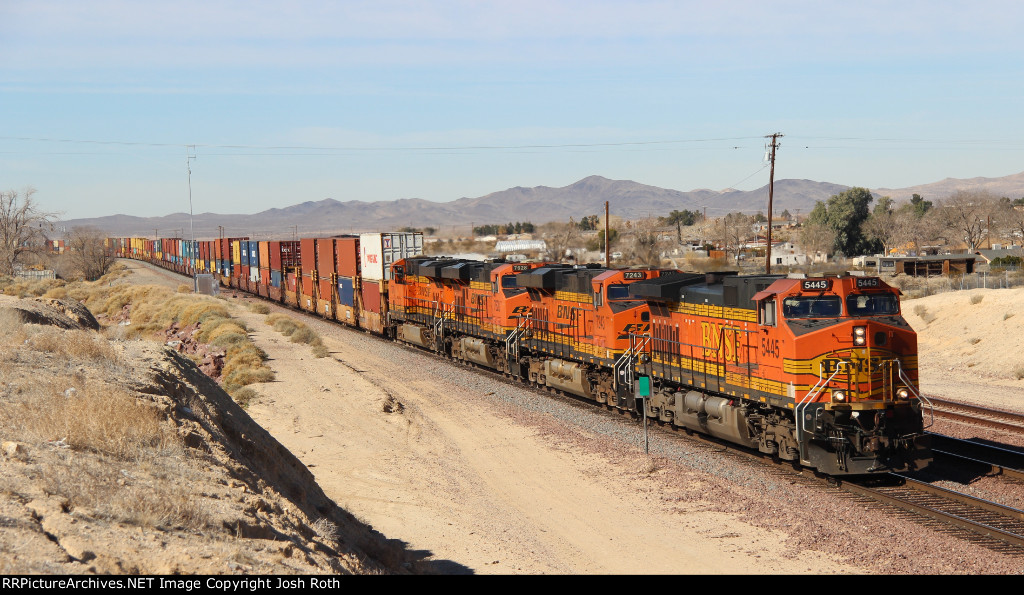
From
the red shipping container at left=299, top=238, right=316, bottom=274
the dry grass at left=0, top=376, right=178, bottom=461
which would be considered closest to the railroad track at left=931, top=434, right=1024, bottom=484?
the dry grass at left=0, top=376, right=178, bottom=461

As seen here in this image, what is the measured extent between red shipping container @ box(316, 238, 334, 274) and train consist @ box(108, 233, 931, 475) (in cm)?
1389

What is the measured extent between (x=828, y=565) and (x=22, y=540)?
9.96 m

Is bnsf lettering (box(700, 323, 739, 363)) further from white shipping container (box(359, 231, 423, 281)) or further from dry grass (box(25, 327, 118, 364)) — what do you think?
white shipping container (box(359, 231, 423, 281))

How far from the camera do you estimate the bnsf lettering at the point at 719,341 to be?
17.4 meters

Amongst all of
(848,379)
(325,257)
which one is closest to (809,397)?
(848,379)

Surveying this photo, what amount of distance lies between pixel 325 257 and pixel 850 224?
2926 inches

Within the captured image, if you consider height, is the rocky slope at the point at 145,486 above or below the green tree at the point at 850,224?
below

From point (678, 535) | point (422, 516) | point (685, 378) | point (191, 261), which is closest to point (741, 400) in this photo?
point (685, 378)

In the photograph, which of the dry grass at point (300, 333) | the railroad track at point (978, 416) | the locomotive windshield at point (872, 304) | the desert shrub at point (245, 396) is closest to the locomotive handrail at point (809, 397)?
the locomotive windshield at point (872, 304)

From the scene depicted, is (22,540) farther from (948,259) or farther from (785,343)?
(948,259)

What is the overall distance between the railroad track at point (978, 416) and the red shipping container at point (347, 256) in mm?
30065

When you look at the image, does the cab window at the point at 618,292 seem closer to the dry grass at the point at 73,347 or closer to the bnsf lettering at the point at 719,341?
the bnsf lettering at the point at 719,341

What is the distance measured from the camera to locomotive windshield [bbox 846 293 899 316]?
608 inches

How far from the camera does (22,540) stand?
6773 millimetres
